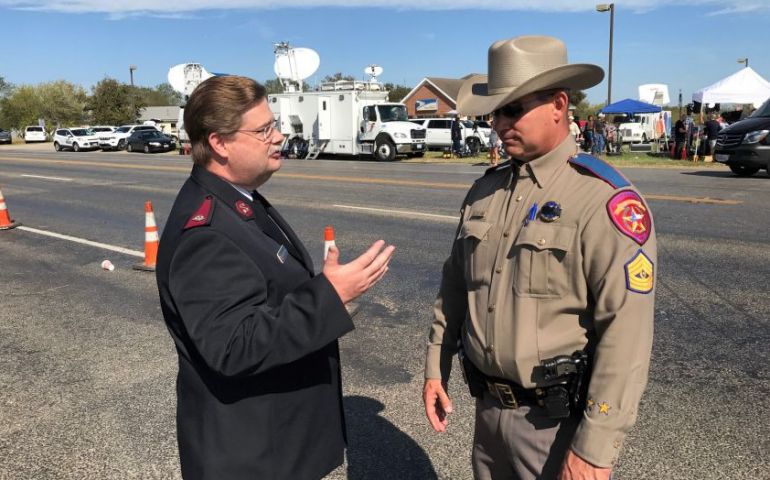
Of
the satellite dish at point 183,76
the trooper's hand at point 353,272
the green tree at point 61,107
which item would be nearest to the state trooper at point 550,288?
the trooper's hand at point 353,272

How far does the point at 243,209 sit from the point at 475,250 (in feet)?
2.50

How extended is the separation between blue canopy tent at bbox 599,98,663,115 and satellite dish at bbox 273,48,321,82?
43.5 feet

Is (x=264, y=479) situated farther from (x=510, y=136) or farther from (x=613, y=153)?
(x=613, y=153)

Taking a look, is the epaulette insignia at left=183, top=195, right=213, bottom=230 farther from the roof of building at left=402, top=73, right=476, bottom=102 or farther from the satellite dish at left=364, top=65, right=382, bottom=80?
the roof of building at left=402, top=73, right=476, bottom=102

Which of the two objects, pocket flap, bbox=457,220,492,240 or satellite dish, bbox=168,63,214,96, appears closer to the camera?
pocket flap, bbox=457,220,492,240

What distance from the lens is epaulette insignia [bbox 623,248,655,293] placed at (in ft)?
5.90

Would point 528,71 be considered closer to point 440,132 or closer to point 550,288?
point 550,288

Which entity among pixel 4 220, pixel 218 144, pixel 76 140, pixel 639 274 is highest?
pixel 218 144

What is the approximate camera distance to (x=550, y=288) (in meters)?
1.92

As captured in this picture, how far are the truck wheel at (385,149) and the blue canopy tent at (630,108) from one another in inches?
366

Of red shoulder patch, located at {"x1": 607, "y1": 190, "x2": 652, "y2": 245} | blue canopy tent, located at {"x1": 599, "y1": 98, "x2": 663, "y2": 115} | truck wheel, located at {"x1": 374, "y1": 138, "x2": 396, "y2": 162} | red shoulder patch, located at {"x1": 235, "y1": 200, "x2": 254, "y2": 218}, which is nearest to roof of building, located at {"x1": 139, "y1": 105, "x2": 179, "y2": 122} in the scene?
truck wheel, located at {"x1": 374, "y1": 138, "x2": 396, "y2": 162}

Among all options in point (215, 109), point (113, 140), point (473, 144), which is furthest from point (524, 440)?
point (113, 140)

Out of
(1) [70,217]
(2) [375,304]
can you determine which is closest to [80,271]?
(2) [375,304]

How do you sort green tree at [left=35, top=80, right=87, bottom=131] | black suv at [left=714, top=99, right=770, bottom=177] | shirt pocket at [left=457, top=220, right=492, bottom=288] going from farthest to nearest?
green tree at [left=35, top=80, right=87, bottom=131] → black suv at [left=714, top=99, right=770, bottom=177] → shirt pocket at [left=457, top=220, right=492, bottom=288]
